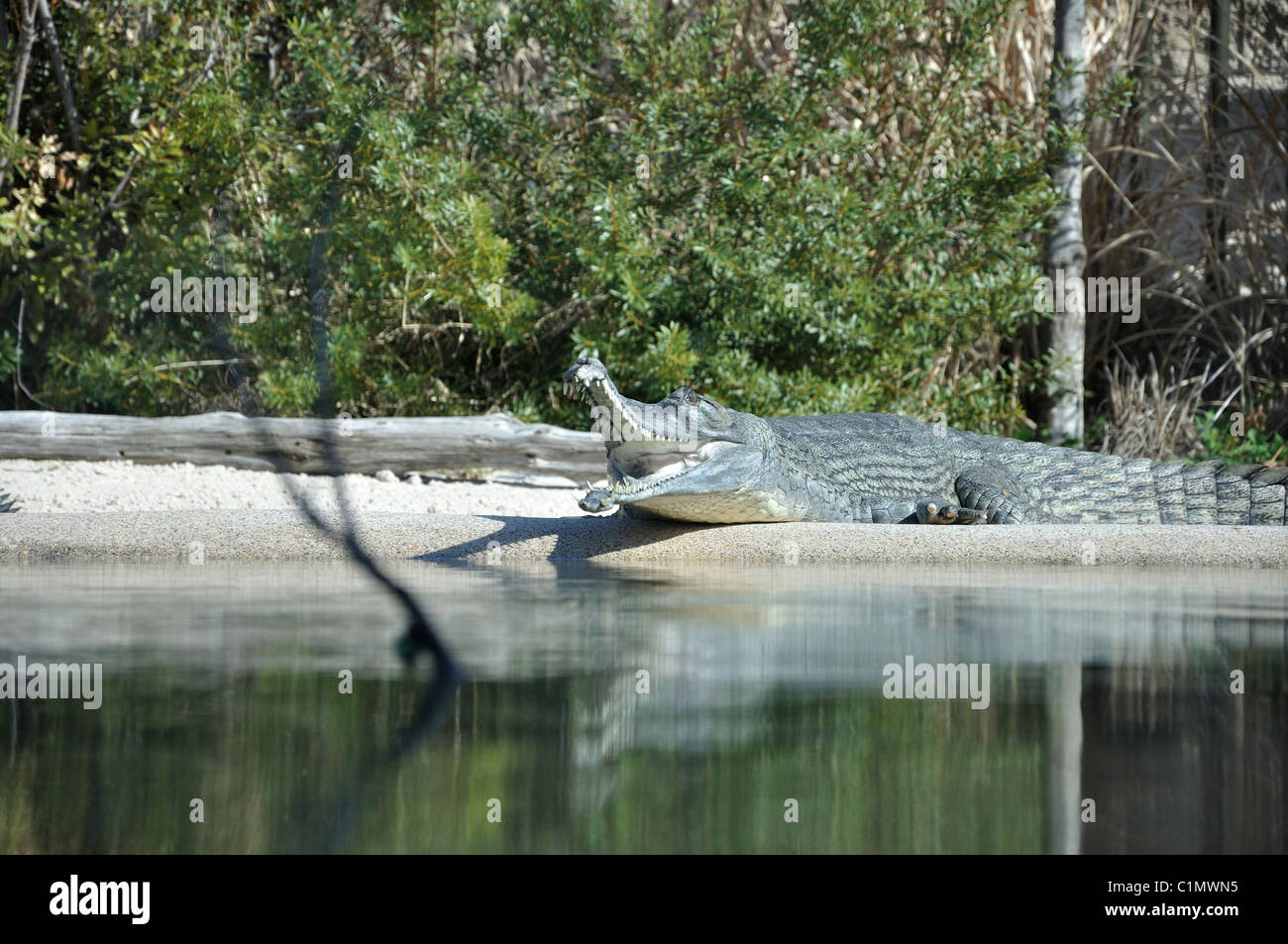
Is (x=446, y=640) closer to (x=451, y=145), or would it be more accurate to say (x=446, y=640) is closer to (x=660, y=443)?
(x=660, y=443)

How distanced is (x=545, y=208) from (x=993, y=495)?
3.73m

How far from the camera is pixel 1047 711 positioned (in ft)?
7.61

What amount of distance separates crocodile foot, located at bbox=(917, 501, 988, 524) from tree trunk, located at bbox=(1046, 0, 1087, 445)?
134 inches

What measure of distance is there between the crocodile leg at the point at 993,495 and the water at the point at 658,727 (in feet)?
6.66

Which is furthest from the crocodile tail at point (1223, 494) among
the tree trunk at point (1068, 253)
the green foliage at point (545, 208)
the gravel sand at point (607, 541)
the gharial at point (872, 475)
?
the tree trunk at point (1068, 253)

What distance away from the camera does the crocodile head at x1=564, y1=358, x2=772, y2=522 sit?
14.9 feet

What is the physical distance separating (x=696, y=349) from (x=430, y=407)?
185cm

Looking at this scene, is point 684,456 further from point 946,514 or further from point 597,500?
point 946,514

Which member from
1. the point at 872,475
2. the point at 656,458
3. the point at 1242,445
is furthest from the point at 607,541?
the point at 1242,445

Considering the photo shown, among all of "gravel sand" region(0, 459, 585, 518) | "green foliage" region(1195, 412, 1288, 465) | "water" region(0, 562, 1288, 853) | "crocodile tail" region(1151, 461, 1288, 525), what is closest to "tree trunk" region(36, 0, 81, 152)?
"gravel sand" region(0, 459, 585, 518)

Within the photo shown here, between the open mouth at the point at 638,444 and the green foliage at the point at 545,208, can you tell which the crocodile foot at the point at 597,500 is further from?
the green foliage at the point at 545,208

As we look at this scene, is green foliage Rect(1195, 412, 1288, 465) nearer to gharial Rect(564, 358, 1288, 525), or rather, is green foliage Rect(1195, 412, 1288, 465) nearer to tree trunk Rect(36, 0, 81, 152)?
gharial Rect(564, 358, 1288, 525)

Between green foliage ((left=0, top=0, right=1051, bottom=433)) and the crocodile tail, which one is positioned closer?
the crocodile tail

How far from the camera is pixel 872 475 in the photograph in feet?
19.7
